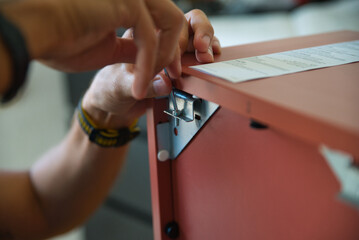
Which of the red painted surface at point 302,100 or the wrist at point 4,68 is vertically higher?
the wrist at point 4,68

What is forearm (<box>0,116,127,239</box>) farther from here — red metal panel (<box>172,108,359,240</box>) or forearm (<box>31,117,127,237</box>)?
red metal panel (<box>172,108,359,240</box>)

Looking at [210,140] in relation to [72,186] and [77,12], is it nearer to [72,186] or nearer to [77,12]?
[77,12]

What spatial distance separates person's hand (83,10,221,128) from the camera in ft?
1.56

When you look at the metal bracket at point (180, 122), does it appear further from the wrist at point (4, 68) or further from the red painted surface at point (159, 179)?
the wrist at point (4, 68)

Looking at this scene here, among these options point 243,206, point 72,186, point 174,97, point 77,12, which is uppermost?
point 77,12

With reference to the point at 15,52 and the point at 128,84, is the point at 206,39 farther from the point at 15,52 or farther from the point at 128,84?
the point at 15,52

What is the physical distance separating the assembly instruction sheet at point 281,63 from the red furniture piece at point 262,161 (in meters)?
0.02

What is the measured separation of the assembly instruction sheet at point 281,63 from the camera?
41 centimetres

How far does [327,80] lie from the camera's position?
392mm

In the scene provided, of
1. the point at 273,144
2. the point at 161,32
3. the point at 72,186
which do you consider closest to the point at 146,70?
the point at 161,32

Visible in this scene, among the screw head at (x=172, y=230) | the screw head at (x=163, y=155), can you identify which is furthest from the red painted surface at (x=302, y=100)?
the screw head at (x=172, y=230)

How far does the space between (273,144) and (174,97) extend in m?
0.16

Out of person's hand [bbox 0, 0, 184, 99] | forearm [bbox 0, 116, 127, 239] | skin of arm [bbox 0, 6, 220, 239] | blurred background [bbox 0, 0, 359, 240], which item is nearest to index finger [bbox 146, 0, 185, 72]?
person's hand [bbox 0, 0, 184, 99]

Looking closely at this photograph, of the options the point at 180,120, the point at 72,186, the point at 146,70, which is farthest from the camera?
the point at 72,186
